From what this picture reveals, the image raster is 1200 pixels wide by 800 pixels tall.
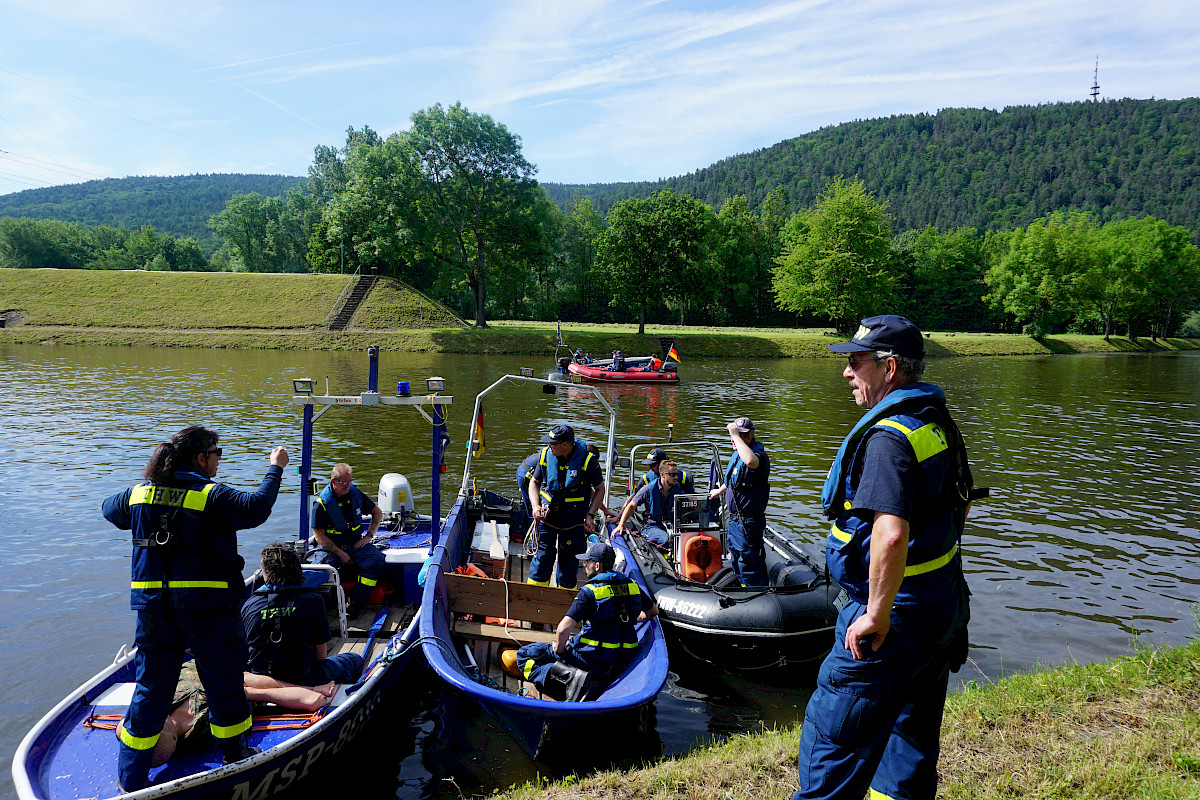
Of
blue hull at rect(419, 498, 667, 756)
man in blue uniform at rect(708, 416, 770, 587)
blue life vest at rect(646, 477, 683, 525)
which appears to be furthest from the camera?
blue life vest at rect(646, 477, 683, 525)

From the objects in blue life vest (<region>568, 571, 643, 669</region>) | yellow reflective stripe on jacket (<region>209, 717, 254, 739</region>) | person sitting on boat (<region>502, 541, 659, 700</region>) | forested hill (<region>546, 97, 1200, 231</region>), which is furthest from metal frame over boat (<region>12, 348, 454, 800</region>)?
forested hill (<region>546, 97, 1200, 231</region>)

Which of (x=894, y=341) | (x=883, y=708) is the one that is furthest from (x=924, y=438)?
(x=883, y=708)

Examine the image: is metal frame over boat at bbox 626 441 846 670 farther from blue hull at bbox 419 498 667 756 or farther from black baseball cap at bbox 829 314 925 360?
black baseball cap at bbox 829 314 925 360

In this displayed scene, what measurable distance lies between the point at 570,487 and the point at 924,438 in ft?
15.9

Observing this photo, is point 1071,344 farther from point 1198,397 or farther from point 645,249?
point 645,249

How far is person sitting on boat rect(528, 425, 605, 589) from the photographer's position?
23.8 ft

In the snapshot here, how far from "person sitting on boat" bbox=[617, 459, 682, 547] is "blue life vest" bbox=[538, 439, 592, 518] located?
2.62 metres

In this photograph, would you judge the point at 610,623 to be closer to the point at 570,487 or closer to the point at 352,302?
the point at 570,487

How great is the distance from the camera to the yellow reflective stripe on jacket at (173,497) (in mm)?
4000

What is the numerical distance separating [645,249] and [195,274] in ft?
114

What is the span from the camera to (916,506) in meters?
2.74

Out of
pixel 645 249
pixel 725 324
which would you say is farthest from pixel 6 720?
pixel 725 324

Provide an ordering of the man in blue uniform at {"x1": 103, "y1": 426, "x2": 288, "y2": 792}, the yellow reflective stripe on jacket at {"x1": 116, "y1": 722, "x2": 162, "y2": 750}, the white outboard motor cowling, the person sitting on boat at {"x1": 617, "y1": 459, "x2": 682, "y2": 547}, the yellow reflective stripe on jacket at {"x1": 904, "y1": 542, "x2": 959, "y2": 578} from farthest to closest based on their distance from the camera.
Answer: the person sitting on boat at {"x1": 617, "y1": 459, "x2": 682, "y2": 547}, the white outboard motor cowling, the yellow reflective stripe on jacket at {"x1": 116, "y1": 722, "x2": 162, "y2": 750}, the man in blue uniform at {"x1": 103, "y1": 426, "x2": 288, "y2": 792}, the yellow reflective stripe on jacket at {"x1": 904, "y1": 542, "x2": 959, "y2": 578}

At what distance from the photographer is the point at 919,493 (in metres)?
2.71
